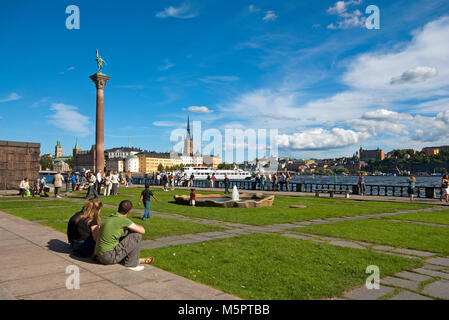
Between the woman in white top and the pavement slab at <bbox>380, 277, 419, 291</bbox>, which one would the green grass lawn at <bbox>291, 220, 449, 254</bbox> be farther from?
the woman in white top

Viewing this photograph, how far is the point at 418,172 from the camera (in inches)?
7470

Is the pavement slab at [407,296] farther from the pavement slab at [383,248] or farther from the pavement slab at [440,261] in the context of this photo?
the pavement slab at [383,248]

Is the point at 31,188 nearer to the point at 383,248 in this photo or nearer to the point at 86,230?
the point at 86,230

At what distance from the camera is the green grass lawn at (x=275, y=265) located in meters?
5.12

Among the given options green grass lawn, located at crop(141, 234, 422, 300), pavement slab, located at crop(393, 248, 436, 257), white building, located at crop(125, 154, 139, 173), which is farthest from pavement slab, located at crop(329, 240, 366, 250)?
white building, located at crop(125, 154, 139, 173)

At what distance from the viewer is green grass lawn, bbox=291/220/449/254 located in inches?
338

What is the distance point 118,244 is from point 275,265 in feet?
9.72

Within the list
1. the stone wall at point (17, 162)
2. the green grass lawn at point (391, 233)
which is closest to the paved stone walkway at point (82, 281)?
the green grass lawn at point (391, 233)

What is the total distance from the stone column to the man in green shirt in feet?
104

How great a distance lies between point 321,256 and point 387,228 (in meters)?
5.22

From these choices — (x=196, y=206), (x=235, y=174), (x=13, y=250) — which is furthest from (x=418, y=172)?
(x=13, y=250)

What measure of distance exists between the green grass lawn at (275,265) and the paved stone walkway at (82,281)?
0.45 m
